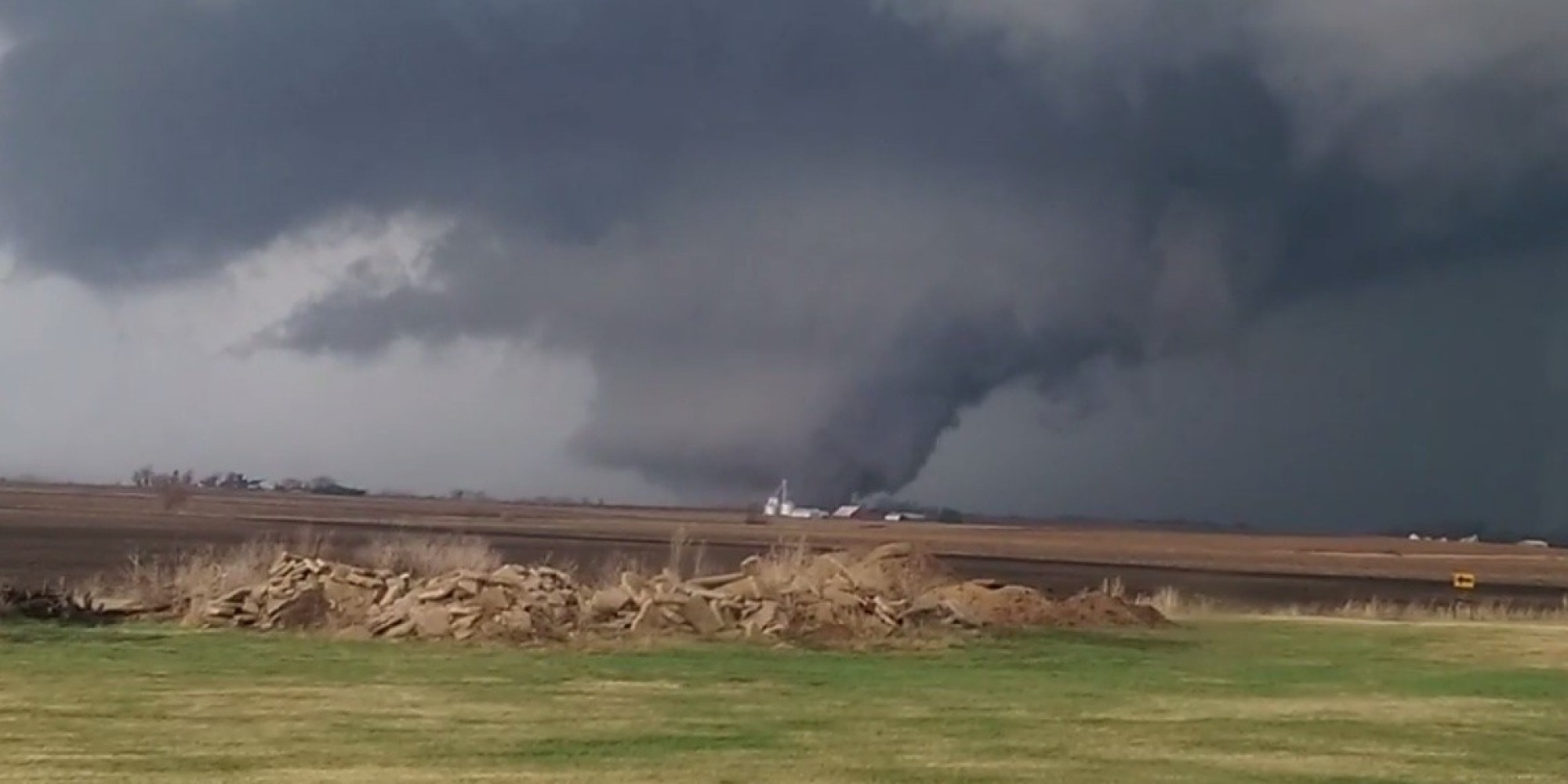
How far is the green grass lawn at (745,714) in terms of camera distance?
51.7ft

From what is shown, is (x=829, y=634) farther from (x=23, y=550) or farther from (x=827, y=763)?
(x=23, y=550)

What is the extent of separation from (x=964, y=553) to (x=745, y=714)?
87648mm

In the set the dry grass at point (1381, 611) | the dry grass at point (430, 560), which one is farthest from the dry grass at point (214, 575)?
the dry grass at point (1381, 611)

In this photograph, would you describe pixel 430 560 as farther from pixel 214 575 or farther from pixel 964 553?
pixel 964 553

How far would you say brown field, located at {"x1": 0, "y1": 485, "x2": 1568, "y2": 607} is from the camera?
224 feet

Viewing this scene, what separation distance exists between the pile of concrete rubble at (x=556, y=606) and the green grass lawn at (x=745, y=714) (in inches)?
51.1

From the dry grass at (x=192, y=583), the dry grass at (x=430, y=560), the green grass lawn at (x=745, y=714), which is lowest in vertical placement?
the green grass lawn at (x=745, y=714)

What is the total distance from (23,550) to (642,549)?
30.8 m

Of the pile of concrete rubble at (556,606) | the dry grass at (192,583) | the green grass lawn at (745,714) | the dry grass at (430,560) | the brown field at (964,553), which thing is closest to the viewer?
the green grass lawn at (745,714)

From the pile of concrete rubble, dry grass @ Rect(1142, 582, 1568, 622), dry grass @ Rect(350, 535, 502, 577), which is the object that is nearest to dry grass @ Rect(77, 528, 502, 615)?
dry grass @ Rect(350, 535, 502, 577)

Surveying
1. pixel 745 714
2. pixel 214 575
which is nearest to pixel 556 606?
pixel 214 575

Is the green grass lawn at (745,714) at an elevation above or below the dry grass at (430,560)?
below

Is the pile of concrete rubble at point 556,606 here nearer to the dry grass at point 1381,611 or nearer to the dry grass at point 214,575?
the dry grass at point 214,575

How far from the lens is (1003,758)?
1662cm
